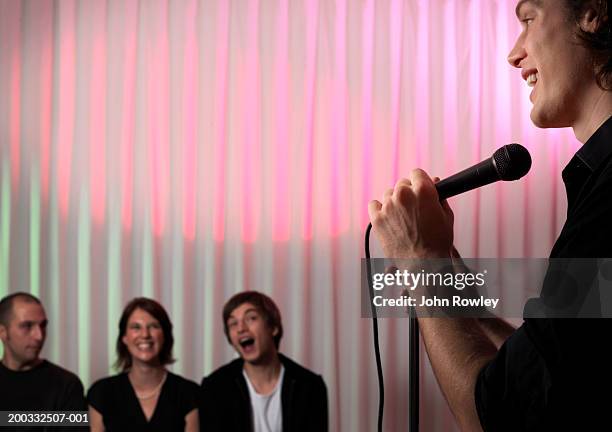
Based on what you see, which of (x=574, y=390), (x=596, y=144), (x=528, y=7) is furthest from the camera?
(x=528, y=7)

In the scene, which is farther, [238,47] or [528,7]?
[238,47]

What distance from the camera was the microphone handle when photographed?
1032 millimetres

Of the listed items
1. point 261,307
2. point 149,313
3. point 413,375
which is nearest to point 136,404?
point 149,313

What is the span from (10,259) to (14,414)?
70cm

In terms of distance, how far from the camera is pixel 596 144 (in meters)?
0.86

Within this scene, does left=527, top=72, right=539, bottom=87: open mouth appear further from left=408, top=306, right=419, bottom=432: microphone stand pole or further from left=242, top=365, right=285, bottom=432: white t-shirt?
left=242, top=365, right=285, bottom=432: white t-shirt

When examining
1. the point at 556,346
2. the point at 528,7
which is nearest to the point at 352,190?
the point at 528,7

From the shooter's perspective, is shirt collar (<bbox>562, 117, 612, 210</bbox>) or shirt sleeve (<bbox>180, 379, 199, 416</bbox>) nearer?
shirt collar (<bbox>562, 117, 612, 210</bbox>)

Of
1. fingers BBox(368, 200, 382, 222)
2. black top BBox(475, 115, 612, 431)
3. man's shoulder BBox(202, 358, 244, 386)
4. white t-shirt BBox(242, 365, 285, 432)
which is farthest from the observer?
man's shoulder BBox(202, 358, 244, 386)

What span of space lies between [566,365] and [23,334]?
9.27 ft

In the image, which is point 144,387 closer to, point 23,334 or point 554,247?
point 23,334

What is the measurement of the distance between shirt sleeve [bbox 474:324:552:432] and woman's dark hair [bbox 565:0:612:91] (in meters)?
0.33

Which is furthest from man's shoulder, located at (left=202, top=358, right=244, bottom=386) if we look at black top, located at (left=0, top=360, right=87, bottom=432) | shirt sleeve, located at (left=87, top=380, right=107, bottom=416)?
black top, located at (left=0, top=360, right=87, bottom=432)

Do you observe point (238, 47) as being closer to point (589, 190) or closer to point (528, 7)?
point (528, 7)
